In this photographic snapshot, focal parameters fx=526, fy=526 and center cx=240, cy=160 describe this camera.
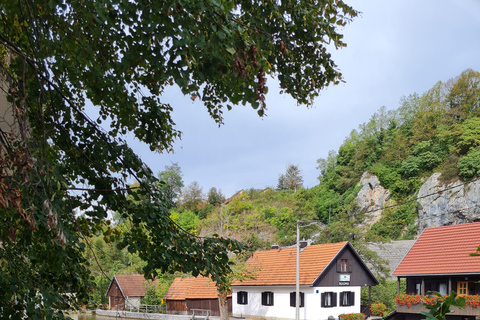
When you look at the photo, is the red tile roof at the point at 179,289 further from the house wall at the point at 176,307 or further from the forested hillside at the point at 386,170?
the forested hillside at the point at 386,170

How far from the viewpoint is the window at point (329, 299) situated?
1173 inches

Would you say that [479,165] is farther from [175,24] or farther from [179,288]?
[175,24]

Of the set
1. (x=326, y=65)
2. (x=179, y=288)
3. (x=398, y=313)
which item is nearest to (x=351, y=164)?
(x=179, y=288)

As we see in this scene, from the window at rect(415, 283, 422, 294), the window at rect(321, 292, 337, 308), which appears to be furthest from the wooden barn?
the window at rect(415, 283, 422, 294)

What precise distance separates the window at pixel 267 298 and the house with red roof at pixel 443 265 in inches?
341

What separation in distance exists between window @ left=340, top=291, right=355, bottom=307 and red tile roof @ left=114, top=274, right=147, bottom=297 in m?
19.9

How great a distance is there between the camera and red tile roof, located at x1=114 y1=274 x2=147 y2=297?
43.9 meters

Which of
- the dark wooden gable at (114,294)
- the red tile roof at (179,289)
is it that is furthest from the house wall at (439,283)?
the dark wooden gable at (114,294)

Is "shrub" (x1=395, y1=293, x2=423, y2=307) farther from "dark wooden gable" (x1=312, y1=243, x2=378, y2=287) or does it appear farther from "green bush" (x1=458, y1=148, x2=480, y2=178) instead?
"green bush" (x1=458, y1=148, x2=480, y2=178)

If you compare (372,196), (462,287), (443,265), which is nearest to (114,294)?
(443,265)

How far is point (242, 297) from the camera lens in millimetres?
33688

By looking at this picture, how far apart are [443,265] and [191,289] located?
18.4 m

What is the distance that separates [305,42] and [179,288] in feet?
113

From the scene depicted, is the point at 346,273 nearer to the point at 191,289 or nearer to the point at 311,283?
the point at 311,283
